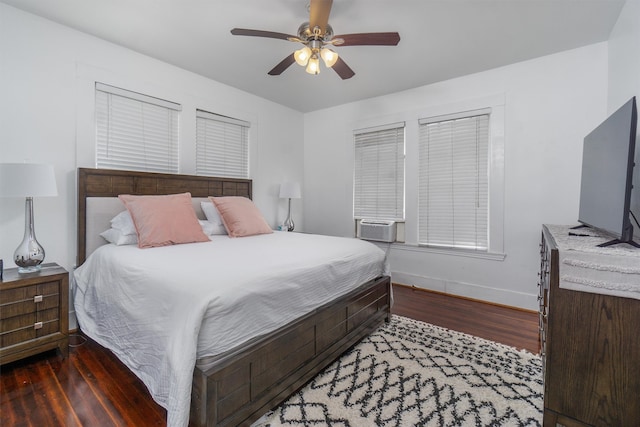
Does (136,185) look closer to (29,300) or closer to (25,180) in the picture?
(25,180)

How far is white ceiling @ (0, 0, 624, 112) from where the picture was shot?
2.21 meters

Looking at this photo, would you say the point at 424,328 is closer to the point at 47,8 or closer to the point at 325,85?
the point at 325,85

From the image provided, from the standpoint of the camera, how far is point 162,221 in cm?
248

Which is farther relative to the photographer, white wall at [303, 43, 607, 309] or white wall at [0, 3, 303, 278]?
white wall at [303, 43, 607, 309]

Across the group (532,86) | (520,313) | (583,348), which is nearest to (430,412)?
(583,348)

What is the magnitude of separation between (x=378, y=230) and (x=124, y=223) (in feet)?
9.70

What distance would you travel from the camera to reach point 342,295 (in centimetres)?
215

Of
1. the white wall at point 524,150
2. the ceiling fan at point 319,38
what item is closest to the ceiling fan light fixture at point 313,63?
the ceiling fan at point 319,38

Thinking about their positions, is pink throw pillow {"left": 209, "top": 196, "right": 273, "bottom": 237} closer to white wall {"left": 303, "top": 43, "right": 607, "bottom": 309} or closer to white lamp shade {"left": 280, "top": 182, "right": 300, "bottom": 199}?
white lamp shade {"left": 280, "top": 182, "right": 300, "bottom": 199}

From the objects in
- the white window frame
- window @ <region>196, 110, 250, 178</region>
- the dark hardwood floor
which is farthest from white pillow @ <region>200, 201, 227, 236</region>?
the white window frame

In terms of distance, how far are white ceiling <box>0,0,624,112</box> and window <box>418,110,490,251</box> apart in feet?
2.04

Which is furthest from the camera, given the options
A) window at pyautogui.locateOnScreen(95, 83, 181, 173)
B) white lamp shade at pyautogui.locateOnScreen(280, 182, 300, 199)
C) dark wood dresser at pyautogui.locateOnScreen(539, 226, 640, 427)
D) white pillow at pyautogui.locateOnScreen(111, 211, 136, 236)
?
white lamp shade at pyautogui.locateOnScreen(280, 182, 300, 199)

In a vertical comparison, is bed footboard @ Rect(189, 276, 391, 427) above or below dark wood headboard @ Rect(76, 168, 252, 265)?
below

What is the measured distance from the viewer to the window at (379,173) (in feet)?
13.2
